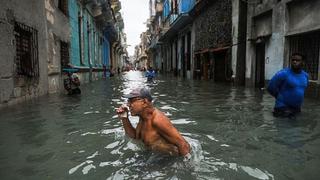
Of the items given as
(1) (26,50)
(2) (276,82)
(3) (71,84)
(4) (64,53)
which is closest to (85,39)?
(4) (64,53)

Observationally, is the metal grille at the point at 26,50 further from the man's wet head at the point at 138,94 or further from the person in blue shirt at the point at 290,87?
the person in blue shirt at the point at 290,87

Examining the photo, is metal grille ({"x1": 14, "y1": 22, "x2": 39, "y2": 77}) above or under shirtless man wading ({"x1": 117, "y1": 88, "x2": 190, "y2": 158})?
above

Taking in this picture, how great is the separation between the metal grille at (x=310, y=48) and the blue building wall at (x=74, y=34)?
1134 cm

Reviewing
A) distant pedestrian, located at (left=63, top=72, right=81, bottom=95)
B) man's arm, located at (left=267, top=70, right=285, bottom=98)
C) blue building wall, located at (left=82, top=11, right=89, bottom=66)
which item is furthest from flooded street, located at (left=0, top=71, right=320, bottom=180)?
blue building wall, located at (left=82, top=11, right=89, bottom=66)

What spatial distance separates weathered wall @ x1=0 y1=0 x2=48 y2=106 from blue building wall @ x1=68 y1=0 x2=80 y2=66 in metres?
5.68

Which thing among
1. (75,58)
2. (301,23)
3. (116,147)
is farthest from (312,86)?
(75,58)

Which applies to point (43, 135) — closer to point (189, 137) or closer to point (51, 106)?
point (189, 137)

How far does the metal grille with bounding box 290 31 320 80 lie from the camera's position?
10.6m

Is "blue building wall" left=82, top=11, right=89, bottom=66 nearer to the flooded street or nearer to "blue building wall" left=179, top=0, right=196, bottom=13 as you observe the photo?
"blue building wall" left=179, top=0, right=196, bottom=13

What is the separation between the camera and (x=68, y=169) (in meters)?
3.73

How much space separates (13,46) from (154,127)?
6.79 meters

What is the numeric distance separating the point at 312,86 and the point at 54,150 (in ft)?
29.3

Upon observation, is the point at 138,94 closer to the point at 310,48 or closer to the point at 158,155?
the point at 158,155

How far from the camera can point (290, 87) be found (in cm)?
682
